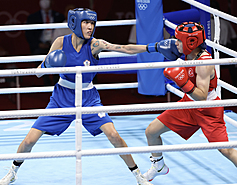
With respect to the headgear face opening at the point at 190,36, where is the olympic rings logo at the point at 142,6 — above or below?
above

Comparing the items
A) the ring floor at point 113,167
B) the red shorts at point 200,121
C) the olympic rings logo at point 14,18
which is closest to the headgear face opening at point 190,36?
the red shorts at point 200,121

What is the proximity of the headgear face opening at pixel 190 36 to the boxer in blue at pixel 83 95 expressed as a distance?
291 millimetres

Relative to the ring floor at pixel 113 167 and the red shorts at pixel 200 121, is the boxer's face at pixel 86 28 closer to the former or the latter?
the red shorts at pixel 200 121

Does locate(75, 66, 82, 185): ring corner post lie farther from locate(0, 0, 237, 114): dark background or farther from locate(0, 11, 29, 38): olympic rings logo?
locate(0, 11, 29, 38): olympic rings logo

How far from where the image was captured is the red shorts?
2.09m

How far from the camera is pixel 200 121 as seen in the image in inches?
84.5

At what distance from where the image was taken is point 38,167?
2.58m

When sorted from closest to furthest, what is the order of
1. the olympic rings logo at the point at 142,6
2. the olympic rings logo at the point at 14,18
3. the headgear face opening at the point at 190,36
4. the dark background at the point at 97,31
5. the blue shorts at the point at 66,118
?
the headgear face opening at the point at 190,36, the blue shorts at the point at 66,118, the olympic rings logo at the point at 142,6, the dark background at the point at 97,31, the olympic rings logo at the point at 14,18

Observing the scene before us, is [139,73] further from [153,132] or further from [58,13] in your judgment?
[58,13]

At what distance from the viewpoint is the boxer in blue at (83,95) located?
2.14 meters

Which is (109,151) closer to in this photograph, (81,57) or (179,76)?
(179,76)

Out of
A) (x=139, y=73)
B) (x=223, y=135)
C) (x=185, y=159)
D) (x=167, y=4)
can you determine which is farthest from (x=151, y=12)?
(x=167, y=4)

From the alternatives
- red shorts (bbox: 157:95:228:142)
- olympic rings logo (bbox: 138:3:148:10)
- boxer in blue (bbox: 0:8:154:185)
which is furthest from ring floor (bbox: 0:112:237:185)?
olympic rings logo (bbox: 138:3:148:10)

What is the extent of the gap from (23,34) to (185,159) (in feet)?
12.9
